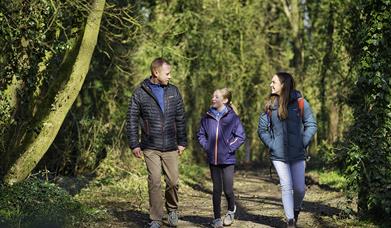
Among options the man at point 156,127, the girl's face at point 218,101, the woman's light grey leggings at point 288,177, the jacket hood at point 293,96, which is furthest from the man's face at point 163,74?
the woman's light grey leggings at point 288,177

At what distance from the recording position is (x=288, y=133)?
7516 millimetres

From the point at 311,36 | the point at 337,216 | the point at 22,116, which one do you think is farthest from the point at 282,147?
the point at 311,36

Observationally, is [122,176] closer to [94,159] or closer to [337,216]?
[94,159]

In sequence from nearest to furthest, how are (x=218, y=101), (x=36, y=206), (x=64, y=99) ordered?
(x=218, y=101) < (x=36, y=206) < (x=64, y=99)

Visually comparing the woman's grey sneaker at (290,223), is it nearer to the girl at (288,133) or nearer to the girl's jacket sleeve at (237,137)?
the girl at (288,133)

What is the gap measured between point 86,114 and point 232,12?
10980mm

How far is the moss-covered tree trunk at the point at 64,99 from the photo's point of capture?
953cm

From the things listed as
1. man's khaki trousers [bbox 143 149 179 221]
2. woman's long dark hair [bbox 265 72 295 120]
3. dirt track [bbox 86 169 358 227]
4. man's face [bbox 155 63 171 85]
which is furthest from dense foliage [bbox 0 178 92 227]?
woman's long dark hair [bbox 265 72 295 120]

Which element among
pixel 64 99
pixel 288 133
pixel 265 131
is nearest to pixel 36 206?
pixel 64 99

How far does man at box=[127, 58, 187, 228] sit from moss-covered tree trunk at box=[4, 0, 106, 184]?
221cm

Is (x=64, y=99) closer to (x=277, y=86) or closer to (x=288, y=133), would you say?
(x=277, y=86)

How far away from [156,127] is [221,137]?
963 millimetres

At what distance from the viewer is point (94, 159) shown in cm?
1430

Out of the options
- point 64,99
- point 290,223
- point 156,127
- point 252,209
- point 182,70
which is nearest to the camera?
point 290,223
